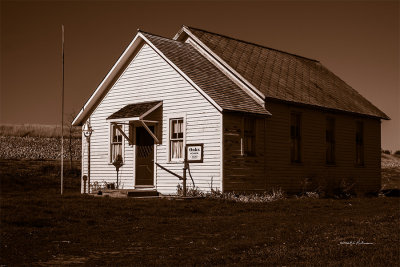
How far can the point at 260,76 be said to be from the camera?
23.9m

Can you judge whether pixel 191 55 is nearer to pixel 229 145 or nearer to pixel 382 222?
pixel 229 145

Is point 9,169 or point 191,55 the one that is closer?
point 191,55

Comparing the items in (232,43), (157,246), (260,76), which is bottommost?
(157,246)

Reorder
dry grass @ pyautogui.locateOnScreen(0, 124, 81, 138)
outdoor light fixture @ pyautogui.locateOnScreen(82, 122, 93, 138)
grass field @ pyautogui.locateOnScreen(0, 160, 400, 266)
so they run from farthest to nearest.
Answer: dry grass @ pyautogui.locateOnScreen(0, 124, 81, 138) → outdoor light fixture @ pyautogui.locateOnScreen(82, 122, 93, 138) → grass field @ pyautogui.locateOnScreen(0, 160, 400, 266)

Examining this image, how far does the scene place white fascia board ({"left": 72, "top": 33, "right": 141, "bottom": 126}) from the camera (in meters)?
23.5

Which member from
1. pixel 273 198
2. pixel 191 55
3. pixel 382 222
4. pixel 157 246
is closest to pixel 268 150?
pixel 273 198

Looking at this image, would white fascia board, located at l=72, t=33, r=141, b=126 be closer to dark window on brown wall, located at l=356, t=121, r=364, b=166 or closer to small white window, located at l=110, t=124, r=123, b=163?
small white window, located at l=110, t=124, r=123, b=163

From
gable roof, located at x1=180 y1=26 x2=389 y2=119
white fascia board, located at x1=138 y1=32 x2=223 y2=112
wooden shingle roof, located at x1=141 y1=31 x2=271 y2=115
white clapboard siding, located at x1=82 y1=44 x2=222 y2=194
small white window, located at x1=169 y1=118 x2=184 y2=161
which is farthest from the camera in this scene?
gable roof, located at x1=180 y1=26 x2=389 y2=119

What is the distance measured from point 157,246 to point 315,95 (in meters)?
16.9

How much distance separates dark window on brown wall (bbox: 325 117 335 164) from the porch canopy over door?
8236mm

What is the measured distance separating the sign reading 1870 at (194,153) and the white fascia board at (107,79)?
519 centimetres

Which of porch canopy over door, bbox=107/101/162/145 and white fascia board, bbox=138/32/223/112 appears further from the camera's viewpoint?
porch canopy over door, bbox=107/101/162/145

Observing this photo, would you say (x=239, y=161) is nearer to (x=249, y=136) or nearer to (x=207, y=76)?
(x=249, y=136)

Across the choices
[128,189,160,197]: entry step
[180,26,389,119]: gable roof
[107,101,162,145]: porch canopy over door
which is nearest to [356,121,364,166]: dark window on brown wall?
[180,26,389,119]: gable roof
